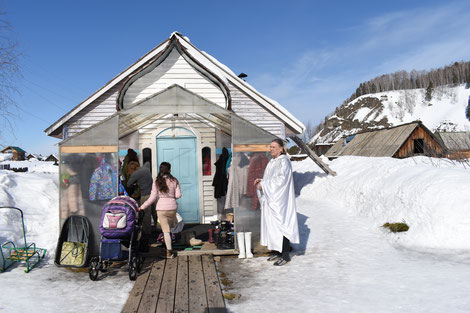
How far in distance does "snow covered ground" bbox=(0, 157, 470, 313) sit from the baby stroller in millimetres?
309

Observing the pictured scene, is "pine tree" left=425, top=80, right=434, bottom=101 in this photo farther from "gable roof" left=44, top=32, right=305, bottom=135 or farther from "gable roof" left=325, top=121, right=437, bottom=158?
"gable roof" left=44, top=32, right=305, bottom=135

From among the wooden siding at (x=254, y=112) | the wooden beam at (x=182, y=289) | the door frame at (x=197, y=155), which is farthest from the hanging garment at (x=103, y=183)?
the wooden siding at (x=254, y=112)

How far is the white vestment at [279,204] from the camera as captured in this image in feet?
20.0

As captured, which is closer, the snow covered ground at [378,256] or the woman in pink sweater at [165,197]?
the snow covered ground at [378,256]

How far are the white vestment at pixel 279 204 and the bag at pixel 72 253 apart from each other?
353 cm

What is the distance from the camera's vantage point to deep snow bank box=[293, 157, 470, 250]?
6.61 meters

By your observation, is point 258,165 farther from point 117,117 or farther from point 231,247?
point 117,117

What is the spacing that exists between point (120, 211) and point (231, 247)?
2592 millimetres

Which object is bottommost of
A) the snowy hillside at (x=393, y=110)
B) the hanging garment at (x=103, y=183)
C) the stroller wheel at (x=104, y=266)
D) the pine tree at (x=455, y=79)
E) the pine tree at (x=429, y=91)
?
the stroller wheel at (x=104, y=266)

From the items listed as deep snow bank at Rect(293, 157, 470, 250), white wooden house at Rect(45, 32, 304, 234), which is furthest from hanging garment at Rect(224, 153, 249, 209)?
deep snow bank at Rect(293, 157, 470, 250)

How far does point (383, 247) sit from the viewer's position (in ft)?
23.0

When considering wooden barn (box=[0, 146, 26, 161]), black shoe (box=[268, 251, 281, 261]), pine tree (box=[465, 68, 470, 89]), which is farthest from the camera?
pine tree (box=[465, 68, 470, 89])

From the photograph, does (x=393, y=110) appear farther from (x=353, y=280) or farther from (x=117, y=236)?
(x=117, y=236)

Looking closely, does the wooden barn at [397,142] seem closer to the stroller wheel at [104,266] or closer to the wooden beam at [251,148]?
the wooden beam at [251,148]
